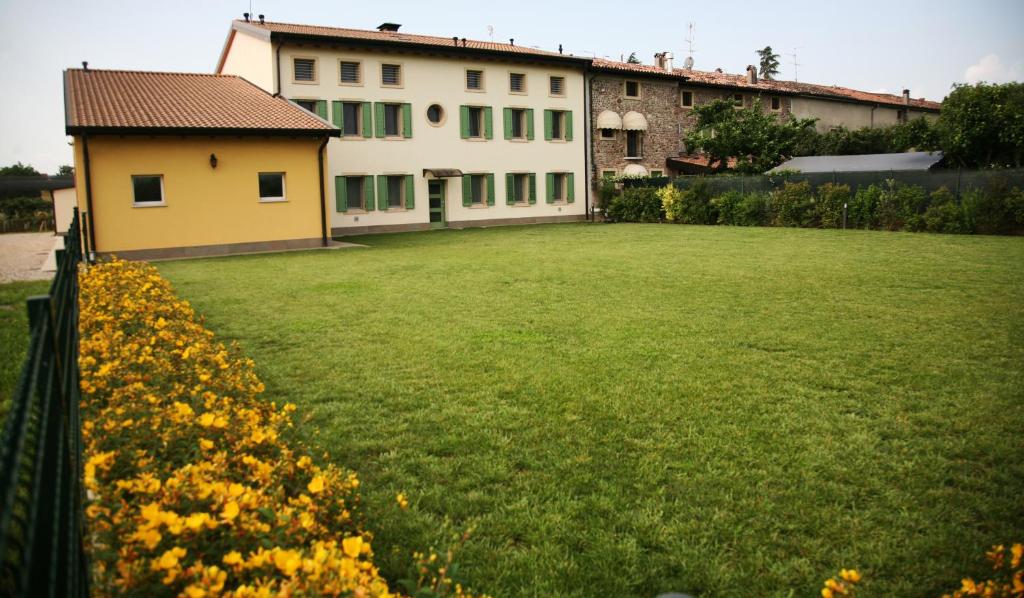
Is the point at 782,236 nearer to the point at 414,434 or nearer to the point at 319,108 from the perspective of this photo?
the point at 319,108

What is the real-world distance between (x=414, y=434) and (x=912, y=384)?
4.42 metres

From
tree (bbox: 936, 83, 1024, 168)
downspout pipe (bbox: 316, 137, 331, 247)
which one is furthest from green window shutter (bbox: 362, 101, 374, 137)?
tree (bbox: 936, 83, 1024, 168)

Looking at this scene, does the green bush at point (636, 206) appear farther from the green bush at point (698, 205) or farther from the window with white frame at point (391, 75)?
the window with white frame at point (391, 75)

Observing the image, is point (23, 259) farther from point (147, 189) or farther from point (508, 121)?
point (508, 121)

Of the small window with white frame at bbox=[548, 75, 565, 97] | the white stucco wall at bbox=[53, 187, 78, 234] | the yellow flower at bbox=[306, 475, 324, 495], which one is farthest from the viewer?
the small window with white frame at bbox=[548, 75, 565, 97]

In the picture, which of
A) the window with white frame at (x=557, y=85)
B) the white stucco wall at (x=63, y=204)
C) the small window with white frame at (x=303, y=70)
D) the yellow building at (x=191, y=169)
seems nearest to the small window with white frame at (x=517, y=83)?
the window with white frame at (x=557, y=85)

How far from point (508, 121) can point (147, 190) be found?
17.5 metres

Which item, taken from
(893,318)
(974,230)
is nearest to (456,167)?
(974,230)

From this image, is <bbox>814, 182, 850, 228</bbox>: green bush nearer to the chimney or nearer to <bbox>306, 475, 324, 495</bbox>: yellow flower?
the chimney

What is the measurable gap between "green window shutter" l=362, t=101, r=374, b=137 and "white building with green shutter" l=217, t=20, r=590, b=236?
0.14ft

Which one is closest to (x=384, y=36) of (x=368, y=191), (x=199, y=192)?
(x=368, y=191)

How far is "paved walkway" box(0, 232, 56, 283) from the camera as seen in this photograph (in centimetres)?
1574

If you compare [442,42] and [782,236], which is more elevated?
[442,42]

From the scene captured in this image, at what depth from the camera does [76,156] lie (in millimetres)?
20016
